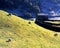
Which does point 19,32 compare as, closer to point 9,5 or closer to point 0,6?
point 0,6

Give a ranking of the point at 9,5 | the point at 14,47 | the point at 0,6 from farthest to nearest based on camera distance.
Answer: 1. the point at 9,5
2. the point at 0,6
3. the point at 14,47

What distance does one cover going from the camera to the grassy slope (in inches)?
1253

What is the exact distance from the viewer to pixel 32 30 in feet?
125

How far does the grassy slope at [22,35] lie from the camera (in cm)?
3184

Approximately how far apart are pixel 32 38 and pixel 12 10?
98745 mm

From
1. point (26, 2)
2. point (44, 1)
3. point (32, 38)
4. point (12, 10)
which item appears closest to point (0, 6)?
point (12, 10)

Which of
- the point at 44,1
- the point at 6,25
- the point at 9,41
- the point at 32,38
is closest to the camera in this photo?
the point at 9,41

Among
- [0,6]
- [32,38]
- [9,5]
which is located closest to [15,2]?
[9,5]

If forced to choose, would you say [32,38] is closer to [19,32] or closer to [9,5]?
[19,32]

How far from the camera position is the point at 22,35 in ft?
116

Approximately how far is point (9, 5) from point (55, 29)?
300 ft

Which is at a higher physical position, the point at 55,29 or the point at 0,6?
the point at 55,29

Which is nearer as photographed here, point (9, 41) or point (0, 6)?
point (9, 41)

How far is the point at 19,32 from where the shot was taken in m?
36.2
